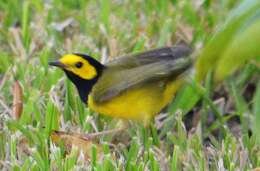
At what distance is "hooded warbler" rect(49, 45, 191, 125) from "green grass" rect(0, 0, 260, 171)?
4.4 inches

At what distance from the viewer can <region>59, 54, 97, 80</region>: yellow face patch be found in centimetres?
319

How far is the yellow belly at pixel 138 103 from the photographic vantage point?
3.11 metres

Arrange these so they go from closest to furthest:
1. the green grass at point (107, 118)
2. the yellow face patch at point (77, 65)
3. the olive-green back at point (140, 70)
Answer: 1. the green grass at point (107, 118)
2. the olive-green back at point (140, 70)
3. the yellow face patch at point (77, 65)

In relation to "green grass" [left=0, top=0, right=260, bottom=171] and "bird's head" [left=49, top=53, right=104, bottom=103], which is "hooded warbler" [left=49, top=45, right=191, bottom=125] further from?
"green grass" [left=0, top=0, right=260, bottom=171]

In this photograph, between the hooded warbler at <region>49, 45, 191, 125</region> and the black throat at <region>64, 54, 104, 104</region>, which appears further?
the black throat at <region>64, 54, 104, 104</region>

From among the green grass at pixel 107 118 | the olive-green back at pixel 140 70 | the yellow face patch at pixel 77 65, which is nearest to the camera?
the green grass at pixel 107 118

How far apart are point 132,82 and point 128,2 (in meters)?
1.67

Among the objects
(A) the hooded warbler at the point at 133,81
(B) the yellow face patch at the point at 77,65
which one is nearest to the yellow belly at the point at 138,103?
(A) the hooded warbler at the point at 133,81

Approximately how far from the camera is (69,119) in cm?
328

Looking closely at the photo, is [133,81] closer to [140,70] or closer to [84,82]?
[140,70]

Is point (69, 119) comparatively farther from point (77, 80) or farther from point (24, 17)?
point (24, 17)

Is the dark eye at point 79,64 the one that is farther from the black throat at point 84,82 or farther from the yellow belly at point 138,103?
the yellow belly at point 138,103

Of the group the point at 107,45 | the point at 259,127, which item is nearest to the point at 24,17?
the point at 107,45

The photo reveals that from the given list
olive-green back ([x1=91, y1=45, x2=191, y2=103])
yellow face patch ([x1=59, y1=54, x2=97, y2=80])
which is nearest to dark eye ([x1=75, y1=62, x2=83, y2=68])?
yellow face patch ([x1=59, y1=54, x2=97, y2=80])
